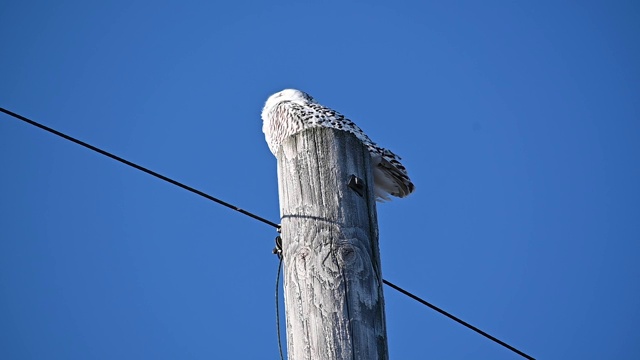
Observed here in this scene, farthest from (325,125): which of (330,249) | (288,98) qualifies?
(288,98)

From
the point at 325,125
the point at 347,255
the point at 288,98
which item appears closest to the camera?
the point at 347,255

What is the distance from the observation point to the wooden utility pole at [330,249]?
7.88ft

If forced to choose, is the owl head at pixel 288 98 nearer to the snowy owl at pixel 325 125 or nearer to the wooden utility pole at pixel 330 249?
the snowy owl at pixel 325 125

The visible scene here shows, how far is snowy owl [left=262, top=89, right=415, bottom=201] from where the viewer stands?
3.35 m

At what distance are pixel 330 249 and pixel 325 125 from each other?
2.52 ft

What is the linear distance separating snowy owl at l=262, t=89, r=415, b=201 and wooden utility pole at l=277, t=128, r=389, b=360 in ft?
0.56

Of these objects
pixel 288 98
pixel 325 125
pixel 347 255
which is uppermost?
pixel 288 98

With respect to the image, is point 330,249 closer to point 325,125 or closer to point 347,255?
point 347,255

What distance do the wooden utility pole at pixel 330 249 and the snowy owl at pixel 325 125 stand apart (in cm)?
17

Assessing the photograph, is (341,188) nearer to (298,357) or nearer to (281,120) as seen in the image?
(298,357)

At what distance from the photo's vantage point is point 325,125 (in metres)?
3.20

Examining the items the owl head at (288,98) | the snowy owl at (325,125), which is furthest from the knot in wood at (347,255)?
the owl head at (288,98)

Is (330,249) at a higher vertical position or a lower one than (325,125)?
lower

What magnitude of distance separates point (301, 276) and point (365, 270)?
0.19 metres
